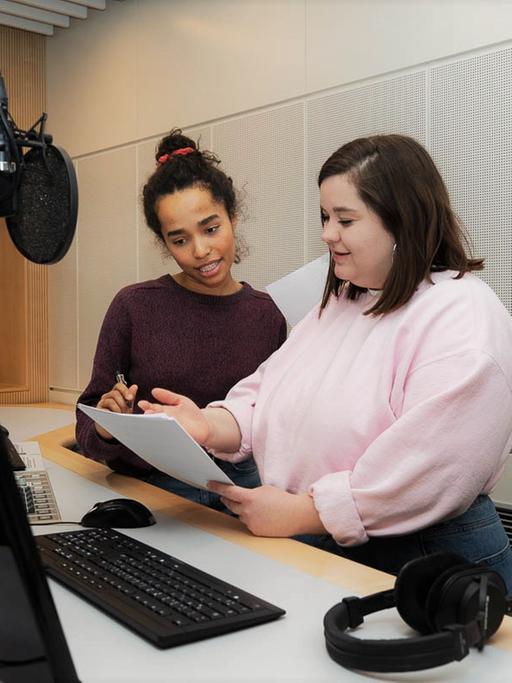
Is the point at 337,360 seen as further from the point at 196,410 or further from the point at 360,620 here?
the point at 360,620

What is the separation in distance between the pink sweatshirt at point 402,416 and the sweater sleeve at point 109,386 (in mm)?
533

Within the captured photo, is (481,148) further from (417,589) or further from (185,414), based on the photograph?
(417,589)

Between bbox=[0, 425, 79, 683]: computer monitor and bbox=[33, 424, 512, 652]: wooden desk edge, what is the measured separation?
0.57 metres

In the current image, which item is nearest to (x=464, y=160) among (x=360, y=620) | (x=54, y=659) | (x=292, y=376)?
(x=292, y=376)

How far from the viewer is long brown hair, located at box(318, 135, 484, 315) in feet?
4.91

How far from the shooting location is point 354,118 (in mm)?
3314

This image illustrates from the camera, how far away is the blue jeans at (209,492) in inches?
79.9

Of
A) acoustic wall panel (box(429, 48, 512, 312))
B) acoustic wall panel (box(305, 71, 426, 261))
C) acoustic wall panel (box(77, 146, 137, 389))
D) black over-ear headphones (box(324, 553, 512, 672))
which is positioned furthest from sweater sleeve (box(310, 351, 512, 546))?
acoustic wall panel (box(77, 146, 137, 389))

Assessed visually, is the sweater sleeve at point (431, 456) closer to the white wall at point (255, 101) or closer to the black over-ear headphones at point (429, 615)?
the black over-ear headphones at point (429, 615)

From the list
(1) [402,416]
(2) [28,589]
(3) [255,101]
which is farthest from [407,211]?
(3) [255,101]

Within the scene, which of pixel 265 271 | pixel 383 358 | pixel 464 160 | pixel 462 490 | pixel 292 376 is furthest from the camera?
pixel 265 271

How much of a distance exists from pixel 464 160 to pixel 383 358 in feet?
5.57

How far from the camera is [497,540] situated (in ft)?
4.64

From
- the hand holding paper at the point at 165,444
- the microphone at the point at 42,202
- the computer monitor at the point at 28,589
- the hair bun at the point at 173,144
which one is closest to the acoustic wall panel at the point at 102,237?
the hair bun at the point at 173,144
